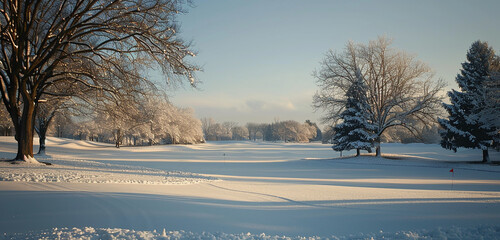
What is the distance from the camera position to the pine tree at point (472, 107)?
19281 millimetres

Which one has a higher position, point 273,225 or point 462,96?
point 462,96

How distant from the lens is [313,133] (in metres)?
108

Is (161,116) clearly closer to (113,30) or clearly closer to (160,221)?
(113,30)

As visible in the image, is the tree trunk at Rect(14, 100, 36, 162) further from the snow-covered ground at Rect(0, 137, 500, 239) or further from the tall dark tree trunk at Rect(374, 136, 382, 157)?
the tall dark tree trunk at Rect(374, 136, 382, 157)

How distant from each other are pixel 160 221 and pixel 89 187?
340cm

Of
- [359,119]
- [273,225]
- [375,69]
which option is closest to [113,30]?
[273,225]

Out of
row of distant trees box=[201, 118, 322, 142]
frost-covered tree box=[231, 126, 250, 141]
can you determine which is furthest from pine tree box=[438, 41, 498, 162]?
frost-covered tree box=[231, 126, 250, 141]

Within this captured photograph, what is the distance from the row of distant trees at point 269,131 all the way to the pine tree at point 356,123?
73.2 meters

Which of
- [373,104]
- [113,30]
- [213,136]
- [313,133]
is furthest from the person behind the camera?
[213,136]

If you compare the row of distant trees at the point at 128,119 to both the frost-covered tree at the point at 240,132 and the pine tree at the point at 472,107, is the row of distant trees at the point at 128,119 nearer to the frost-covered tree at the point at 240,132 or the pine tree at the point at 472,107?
the pine tree at the point at 472,107

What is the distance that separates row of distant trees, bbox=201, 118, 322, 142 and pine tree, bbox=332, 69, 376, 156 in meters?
73.2

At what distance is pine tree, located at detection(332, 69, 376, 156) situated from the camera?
946 inches

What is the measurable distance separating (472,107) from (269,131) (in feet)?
376

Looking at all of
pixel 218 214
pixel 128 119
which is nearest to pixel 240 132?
pixel 128 119
